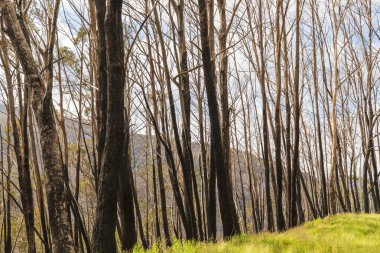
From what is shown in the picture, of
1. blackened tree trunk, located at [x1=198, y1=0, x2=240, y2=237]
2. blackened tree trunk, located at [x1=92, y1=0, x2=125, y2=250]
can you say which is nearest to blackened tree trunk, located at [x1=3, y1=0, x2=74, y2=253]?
blackened tree trunk, located at [x1=92, y1=0, x2=125, y2=250]

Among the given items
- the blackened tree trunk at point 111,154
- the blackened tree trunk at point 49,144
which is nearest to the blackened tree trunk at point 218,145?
the blackened tree trunk at point 111,154

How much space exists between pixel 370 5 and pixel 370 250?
48.7 feet

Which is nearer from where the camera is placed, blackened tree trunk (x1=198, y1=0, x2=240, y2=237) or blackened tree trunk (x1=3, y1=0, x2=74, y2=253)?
blackened tree trunk (x1=3, y1=0, x2=74, y2=253)

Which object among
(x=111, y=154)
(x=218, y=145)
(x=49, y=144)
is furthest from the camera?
(x=218, y=145)

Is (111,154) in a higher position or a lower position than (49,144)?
lower

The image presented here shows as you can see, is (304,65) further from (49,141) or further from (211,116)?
(49,141)

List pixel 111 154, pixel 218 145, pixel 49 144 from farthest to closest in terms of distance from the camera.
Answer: pixel 218 145 < pixel 49 144 < pixel 111 154

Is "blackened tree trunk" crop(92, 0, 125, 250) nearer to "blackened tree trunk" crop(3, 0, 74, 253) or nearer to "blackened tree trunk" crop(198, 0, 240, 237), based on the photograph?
"blackened tree trunk" crop(3, 0, 74, 253)

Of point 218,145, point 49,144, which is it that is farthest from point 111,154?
point 218,145

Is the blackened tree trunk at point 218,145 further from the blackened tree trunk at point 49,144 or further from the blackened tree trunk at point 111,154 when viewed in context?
the blackened tree trunk at point 49,144

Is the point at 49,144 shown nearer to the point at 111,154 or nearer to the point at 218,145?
the point at 111,154

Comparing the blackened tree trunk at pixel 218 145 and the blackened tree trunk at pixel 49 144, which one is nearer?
the blackened tree trunk at pixel 49 144

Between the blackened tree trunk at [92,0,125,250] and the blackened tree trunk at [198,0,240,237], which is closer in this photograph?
the blackened tree trunk at [92,0,125,250]

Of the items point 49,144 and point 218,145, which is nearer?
point 49,144
